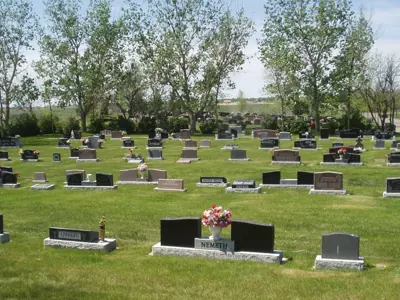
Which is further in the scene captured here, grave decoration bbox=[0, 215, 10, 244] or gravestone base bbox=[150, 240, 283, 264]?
grave decoration bbox=[0, 215, 10, 244]

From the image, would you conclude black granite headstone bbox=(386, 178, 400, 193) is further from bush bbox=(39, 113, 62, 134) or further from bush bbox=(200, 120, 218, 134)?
bush bbox=(39, 113, 62, 134)

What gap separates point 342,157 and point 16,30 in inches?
1524

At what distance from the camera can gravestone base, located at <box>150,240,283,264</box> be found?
11.8 m

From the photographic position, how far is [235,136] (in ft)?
152

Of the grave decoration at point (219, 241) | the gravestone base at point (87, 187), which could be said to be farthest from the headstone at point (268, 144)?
the grave decoration at point (219, 241)

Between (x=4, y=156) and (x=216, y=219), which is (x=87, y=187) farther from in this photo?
(x=4, y=156)

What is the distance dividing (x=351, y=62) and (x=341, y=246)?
46122 millimetres

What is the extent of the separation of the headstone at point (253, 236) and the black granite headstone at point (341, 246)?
1.22 m

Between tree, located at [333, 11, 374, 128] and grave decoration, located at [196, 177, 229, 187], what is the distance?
33.3m

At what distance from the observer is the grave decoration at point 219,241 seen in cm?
1192

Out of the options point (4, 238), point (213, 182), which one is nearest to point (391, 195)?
point (213, 182)

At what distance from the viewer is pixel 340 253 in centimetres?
1135

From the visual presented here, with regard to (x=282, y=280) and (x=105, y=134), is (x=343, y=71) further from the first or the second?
(x=282, y=280)

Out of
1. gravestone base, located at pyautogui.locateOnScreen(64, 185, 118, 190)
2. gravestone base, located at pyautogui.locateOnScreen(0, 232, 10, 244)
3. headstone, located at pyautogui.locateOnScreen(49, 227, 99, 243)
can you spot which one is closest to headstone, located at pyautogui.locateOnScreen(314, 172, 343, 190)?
gravestone base, located at pyautogui.locateOnScreen(64, 185, 118, 190)
